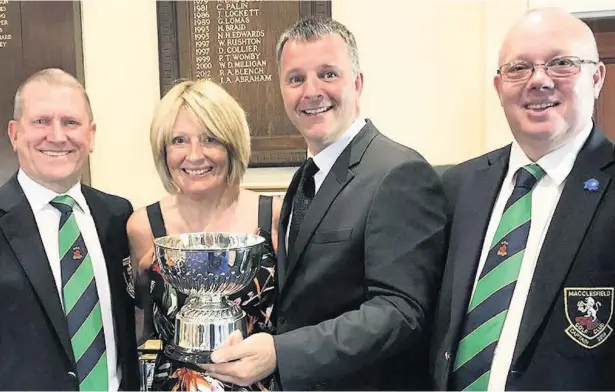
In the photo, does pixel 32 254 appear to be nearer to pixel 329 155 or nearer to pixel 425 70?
pixel 329 155

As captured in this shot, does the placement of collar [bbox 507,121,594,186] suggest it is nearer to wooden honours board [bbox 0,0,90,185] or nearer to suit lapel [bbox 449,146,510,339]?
suit lapel [bbox 449,146,510,339]

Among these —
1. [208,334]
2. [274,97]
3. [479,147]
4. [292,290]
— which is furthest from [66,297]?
[479,147]

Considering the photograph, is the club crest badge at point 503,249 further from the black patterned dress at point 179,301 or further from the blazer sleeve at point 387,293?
the black patterned dress at point 179,301

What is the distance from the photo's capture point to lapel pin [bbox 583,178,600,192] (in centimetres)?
122

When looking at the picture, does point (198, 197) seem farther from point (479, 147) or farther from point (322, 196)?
point (479, 147)

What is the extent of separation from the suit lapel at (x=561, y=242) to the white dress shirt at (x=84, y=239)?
3.09ft

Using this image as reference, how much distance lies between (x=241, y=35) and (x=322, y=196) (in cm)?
146

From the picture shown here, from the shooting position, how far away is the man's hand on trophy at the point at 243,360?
3.97ft

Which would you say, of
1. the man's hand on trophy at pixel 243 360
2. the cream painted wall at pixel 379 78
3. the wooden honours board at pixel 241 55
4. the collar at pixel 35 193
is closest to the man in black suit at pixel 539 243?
the man's hand on trophy at pixel 243 360

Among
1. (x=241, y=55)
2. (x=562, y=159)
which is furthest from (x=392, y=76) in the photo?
(x=562, y=159)

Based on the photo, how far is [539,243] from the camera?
1.26 meters

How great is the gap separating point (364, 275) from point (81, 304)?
68 centimetres

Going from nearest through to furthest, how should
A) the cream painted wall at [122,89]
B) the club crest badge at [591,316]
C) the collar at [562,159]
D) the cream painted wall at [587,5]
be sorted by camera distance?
the club crest badge at [591,316] → the collar at [562,159] → the cream painted wall at [587,5] → the cream painted wall at [122,89]

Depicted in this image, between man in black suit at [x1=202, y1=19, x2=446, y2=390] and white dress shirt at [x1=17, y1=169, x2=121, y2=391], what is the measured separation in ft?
1.43
